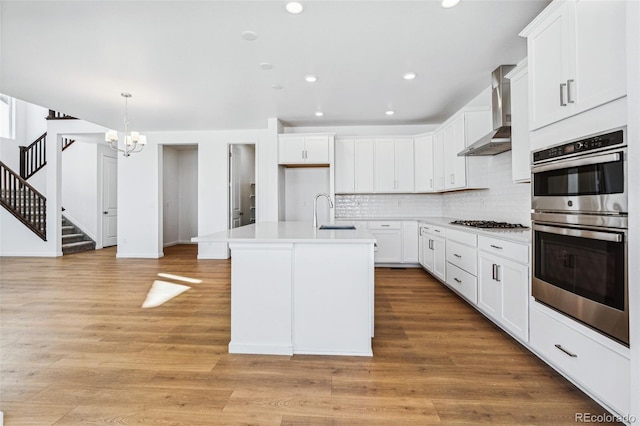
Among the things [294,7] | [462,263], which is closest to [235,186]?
[294,7]

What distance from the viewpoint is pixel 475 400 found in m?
1.75

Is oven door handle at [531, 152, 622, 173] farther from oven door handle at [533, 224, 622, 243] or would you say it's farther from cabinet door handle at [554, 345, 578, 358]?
cabinet door handle at [554, 345, 578, 358]

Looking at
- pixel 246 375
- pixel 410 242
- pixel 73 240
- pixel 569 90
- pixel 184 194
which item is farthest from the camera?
pixel 184 194

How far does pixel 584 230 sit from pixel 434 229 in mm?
2841

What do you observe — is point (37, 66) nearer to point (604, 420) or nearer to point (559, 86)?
point (559, 86)

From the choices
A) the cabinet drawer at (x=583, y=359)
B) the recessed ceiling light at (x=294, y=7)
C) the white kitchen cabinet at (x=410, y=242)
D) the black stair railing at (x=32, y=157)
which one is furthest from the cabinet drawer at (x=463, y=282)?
the black stair railing at (x=32, y=157)

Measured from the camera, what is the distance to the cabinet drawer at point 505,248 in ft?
7.51

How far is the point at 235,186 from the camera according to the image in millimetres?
6695

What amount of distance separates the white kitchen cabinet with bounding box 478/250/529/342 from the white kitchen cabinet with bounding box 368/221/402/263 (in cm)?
228

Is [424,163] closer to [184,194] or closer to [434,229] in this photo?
[434,229]

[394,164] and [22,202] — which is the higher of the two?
[394,164]

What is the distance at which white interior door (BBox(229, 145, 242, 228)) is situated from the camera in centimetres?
638

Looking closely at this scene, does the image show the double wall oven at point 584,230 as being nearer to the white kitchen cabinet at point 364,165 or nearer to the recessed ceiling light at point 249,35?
the recessed ceiling light at point 249,35

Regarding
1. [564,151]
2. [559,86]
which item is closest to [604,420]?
[564,151]
